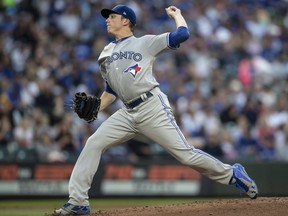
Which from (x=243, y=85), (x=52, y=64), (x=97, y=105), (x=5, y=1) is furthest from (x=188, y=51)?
(x=97, y=105)

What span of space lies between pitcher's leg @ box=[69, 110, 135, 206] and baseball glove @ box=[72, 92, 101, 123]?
23cm

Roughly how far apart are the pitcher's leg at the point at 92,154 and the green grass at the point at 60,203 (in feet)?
12.1

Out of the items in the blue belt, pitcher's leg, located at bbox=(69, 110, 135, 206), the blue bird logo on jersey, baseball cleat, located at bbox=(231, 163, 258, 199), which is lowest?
baseball cleat, located at bbox=(231, 163, 258, 199)

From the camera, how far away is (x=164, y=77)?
1541 centimetres

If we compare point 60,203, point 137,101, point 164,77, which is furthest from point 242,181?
point 164,77

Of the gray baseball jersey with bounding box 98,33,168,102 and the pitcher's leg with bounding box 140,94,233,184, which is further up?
the gray baseball jersey with bounding box 98,33,168,102

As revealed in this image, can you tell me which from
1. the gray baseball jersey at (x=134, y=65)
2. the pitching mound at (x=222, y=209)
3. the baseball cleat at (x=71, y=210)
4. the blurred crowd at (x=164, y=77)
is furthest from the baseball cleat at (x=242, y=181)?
the blurred crowd at (x=164, y=77)

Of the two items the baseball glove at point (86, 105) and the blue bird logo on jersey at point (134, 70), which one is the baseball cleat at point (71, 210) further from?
the blue bird logo on jersey at point (134, 70)

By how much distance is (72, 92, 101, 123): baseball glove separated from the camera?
24.9ft

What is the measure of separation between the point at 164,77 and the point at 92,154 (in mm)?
8172

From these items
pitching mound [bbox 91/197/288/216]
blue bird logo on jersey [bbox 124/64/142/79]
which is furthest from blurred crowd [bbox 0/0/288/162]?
blue bird logo on jersey [bbox 124/64/142/79]

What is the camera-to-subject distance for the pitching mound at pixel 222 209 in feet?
23.6

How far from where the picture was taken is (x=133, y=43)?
24.3 feet

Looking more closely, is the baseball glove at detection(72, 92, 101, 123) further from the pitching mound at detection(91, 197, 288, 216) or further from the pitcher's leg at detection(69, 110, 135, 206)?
the pitching mound at detection(91, 197, 288, 216)
